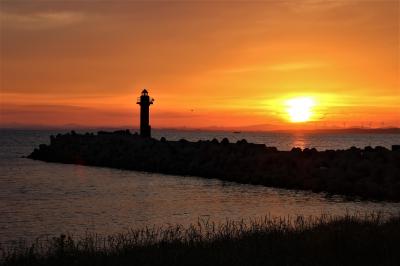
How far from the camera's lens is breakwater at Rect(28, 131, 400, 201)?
2630 centimetres

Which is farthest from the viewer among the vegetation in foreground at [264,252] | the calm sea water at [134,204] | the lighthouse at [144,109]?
the lighthouse at [144,109]

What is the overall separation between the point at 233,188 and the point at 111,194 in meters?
6.54

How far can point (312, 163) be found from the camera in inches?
1211

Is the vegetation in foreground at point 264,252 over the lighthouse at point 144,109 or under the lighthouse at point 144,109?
under

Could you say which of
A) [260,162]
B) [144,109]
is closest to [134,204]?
[260,162]

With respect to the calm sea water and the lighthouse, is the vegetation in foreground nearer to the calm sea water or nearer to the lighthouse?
the calm sea water

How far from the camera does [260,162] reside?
110 feet

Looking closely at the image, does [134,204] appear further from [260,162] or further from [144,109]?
[144,109]

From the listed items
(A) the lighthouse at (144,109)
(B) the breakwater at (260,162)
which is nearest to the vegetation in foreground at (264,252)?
(B) the breakwater at (260,162)

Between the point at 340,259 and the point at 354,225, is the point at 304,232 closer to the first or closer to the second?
the point at 354,225

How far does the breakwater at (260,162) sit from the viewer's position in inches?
1035

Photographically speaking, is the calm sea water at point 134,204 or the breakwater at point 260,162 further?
the breakwater at point 260,162

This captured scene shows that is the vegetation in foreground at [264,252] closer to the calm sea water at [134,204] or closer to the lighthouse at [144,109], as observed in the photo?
the calm sea water at [134,204]

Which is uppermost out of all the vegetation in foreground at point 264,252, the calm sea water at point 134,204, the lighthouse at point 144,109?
the lighthouse at point 144,109
